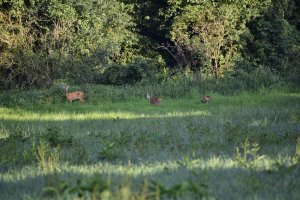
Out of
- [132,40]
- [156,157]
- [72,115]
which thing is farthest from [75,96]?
[132,40]

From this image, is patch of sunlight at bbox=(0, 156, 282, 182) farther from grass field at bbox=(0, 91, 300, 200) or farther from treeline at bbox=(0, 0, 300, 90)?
treeline at bbox=(0, 0, 300, 90)

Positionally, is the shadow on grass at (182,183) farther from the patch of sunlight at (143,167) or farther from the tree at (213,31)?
the tree at (213,31)

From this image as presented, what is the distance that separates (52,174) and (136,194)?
1.59m

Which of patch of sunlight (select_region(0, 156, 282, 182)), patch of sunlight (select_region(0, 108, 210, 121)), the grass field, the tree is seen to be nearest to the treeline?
the tree

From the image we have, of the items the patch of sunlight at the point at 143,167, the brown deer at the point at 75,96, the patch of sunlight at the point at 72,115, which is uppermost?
the patch of sunlight at the point at 143,167

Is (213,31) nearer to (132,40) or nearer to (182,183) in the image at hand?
(132,40)

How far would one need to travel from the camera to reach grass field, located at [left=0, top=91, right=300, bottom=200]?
4211 mm

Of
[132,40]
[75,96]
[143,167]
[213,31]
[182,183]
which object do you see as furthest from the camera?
[132,40]

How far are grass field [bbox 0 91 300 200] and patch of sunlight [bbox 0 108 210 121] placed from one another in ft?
0.28

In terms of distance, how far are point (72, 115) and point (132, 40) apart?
1208cm

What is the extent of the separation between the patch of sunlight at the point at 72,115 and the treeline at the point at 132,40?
6.81m

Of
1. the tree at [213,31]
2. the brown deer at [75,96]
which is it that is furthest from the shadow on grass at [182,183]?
the tree at [213,31]

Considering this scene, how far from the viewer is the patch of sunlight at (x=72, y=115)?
11.3 meters

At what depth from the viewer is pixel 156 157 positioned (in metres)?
5.98
